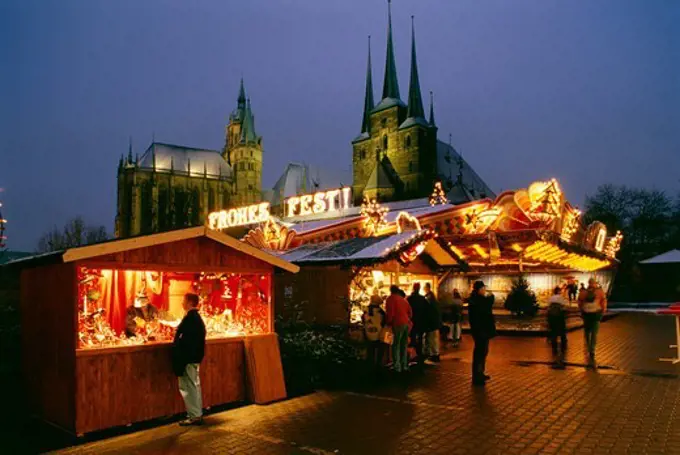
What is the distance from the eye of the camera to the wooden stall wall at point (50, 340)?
737 centimetres

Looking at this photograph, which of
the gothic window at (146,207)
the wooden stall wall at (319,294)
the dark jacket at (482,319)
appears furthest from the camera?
the gothic window at (146,207)

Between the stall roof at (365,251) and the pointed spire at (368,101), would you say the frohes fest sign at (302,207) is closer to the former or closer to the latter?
the stall roof at (365,251)

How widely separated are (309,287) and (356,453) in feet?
Answer: 27.8

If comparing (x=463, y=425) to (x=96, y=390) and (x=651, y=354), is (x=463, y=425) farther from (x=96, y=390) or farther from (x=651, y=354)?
(x=651, y=354)

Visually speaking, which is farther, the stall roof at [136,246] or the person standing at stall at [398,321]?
the person standing at stall at [398,321]

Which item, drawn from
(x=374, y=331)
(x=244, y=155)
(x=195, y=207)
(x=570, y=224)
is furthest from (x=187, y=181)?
(x=374, y=331)

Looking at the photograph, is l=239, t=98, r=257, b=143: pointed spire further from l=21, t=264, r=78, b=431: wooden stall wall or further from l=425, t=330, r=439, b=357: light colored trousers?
l=21, t=264, r=78, b=431: wooden stall wall

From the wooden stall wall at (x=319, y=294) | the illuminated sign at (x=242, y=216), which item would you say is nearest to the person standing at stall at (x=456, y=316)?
the wooden stall wall at (x=319, y=294)

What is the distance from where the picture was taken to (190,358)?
24.9 ft

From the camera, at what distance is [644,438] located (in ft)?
22.0

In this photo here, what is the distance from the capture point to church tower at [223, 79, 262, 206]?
102m

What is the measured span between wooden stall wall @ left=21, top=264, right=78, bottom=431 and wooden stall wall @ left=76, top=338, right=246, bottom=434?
188 millimetres

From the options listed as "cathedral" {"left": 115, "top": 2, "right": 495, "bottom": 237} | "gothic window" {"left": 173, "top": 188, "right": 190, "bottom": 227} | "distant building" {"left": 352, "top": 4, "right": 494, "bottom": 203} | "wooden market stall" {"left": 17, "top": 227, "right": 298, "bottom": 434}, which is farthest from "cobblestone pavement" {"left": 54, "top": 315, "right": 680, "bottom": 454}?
"gothic window" {"left": 173, "top": 188, "right": 190, "bottom": 227}

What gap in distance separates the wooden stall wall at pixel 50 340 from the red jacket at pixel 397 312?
596 cm
